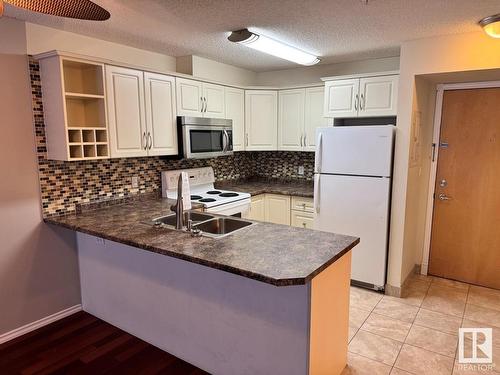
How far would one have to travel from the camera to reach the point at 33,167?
8.63 feet

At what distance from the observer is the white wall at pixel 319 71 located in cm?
374

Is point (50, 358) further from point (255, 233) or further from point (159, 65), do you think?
point (159, 65)

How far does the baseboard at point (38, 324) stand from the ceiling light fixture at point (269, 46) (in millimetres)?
2710

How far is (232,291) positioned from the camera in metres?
2.06

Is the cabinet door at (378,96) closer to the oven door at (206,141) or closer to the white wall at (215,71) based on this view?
→ the oven door at (206,141)

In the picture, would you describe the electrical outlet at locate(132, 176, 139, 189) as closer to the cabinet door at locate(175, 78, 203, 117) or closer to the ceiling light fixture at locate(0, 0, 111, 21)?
the cabinet door at locate(175, 78, 203, 117)

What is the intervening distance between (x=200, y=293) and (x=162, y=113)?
→ 1.75 meters

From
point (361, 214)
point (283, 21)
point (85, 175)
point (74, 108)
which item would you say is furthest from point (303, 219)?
point (74, 108)

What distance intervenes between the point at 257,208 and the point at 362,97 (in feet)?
5.58

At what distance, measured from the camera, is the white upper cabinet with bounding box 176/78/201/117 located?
10.9 feet

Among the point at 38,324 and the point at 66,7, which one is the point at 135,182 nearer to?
the point at 38,324

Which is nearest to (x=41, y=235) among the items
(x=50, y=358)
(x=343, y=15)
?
(x=50, y=358)

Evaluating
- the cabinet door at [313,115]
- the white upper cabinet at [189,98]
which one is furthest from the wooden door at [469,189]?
the white upper cabinet at [189,98]

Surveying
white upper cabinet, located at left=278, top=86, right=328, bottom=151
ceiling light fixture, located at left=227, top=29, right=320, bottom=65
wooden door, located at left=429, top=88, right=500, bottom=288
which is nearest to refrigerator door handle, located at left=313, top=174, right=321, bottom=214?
white upper cabinet, located at left=278, top=86, right=328, bottom=151
